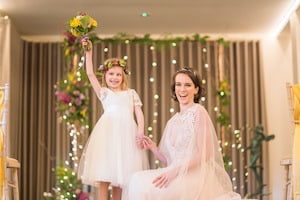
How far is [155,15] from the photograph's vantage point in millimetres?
6629

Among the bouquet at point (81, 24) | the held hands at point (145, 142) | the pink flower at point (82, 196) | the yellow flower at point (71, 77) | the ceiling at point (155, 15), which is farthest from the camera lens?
the yellow flower at point (71, 77)

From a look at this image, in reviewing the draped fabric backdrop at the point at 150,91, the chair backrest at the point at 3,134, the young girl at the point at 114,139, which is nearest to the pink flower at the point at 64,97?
the draped fabric backdrop at the point at 150,91

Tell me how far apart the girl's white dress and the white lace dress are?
58 cm

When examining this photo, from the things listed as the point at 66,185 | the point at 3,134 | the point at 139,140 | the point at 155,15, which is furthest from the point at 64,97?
the point at 139,140

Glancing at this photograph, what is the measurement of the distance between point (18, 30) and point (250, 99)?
10.1ft

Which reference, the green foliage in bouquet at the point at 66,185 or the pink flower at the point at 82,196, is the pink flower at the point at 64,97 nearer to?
the green foliage in bouquet at the point at 66,185

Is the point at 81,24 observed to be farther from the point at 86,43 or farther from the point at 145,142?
the point at 145,142

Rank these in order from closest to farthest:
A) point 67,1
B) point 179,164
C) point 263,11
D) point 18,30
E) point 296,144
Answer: point 179,164 < point 296,144 < point 67,1 < point 263,11 < point 18,30

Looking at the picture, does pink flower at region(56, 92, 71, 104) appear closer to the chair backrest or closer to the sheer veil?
the chair backrest

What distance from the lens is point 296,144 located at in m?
4.48

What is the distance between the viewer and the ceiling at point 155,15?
6.16m

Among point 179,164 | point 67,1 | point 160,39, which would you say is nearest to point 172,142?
point 179,164

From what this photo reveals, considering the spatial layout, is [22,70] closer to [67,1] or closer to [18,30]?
[18,30]

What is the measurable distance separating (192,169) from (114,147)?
95cm
